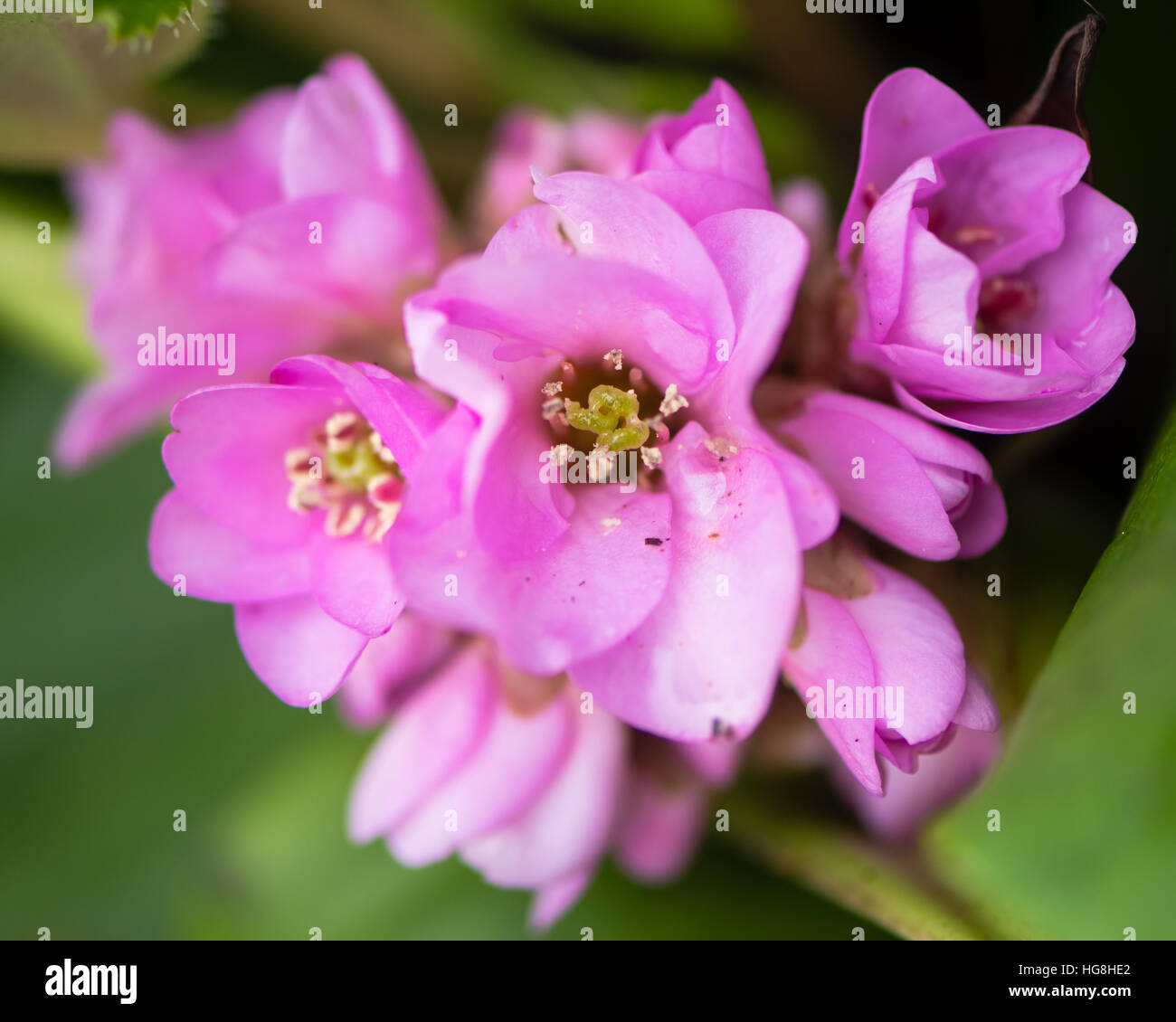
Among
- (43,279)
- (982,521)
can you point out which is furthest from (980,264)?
(43,279)

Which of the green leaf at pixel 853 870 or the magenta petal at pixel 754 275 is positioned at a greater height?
the magenta petal at pixel 754 275

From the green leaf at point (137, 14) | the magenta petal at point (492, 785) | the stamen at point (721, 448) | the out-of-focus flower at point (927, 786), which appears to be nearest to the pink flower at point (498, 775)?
the magenta petal at point (492, 785)

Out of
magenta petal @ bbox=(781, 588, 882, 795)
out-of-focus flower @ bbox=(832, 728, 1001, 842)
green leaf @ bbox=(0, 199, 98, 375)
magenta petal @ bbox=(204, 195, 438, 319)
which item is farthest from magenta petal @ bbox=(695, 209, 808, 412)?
green leaf @ bbox=(0, 199, 98, 375)

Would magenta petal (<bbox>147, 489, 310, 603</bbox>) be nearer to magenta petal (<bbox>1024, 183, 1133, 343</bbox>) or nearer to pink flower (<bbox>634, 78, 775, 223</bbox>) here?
pink flower (<bbox>634, 78, 775, 223</bbox>)

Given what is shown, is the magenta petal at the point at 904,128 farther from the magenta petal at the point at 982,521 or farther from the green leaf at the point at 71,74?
the green leaf at the point at 71,74

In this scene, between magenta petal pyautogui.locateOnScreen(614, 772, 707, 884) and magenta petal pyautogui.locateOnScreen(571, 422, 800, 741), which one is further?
magenta petal pyautogui.locateOnScreen(614, 772, 707, 884)
